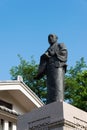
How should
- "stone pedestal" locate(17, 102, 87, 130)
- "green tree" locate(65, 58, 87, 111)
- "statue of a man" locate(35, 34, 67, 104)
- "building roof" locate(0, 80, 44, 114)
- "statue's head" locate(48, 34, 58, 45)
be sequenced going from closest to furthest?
1. "stone pedestal" locate(17, 102, 87, 130)
2. "statue of a man" locate(35, 34, 67, 104)
3. "statue's head" locate(48, 34, 58, 45)
4. "building roof" locate(0, 80, 44, 114)
5. "green tree" locate(65, 58, 87, 111)

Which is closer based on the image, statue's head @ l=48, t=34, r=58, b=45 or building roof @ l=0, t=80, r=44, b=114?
statue's head @ l=48, t=34, r=58, b=45

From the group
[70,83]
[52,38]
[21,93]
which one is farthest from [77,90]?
[52,38]

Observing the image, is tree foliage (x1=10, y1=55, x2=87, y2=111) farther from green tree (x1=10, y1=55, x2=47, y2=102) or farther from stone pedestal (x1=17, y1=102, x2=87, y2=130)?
stone pedestal (x1=17, y1=102, x2=87, y2=130)

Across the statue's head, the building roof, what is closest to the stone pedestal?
the statue's head

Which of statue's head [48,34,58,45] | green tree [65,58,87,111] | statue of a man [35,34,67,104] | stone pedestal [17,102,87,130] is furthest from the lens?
green tree [65,58,87,111]

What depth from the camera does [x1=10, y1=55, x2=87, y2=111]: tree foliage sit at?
29.1 meters

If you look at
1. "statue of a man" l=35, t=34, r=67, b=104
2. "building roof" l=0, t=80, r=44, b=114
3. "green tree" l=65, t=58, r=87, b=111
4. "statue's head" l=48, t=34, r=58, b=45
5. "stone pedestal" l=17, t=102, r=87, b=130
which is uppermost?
"green tree" l=65, t=58, r=87, b=111

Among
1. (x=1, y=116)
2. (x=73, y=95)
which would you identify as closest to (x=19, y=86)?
(x=1, y=116)

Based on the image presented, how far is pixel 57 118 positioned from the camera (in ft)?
32.3

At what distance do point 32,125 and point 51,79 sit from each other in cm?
131

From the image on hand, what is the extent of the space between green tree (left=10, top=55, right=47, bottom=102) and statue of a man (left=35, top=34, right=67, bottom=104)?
62.6 feet

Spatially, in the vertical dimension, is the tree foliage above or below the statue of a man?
above

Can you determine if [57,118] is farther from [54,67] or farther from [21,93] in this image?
[21,93]

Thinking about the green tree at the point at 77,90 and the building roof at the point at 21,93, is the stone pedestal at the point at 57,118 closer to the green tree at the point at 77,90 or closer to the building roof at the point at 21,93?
the building roof at the point at 21,93
